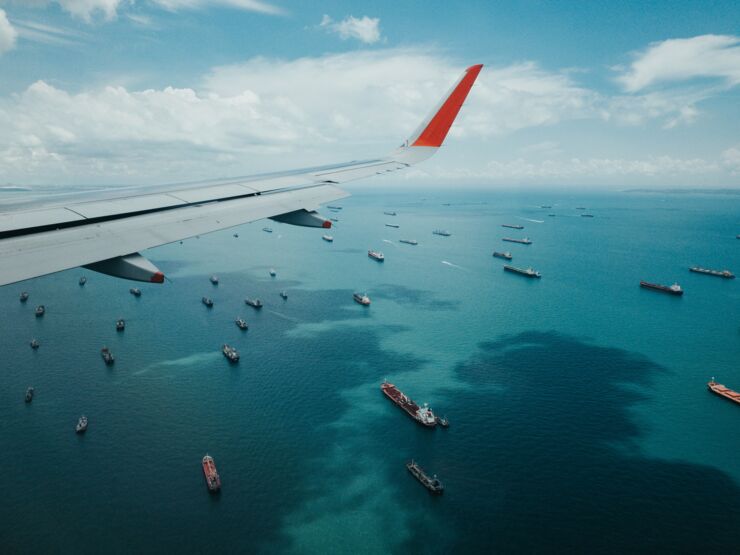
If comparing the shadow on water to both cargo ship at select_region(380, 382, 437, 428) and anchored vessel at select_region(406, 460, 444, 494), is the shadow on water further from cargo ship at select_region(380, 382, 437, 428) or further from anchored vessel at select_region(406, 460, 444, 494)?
cargo ship at select_region(380, 382, 437, 428)

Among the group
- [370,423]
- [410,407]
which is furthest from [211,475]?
[410,407]

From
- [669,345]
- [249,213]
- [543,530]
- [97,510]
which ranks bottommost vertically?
[97,510]

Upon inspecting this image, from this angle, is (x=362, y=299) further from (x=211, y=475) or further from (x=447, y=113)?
(x=447, y=113)

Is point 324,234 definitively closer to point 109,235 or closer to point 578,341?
point 578,341

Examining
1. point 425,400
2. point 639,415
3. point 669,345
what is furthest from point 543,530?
point 669,345

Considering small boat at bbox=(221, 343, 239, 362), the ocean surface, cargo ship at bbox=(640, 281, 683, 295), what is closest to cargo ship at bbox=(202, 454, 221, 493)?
the ocean surface

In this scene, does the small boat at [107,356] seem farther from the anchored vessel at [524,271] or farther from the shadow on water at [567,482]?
the anchored vessel at [524,271]
